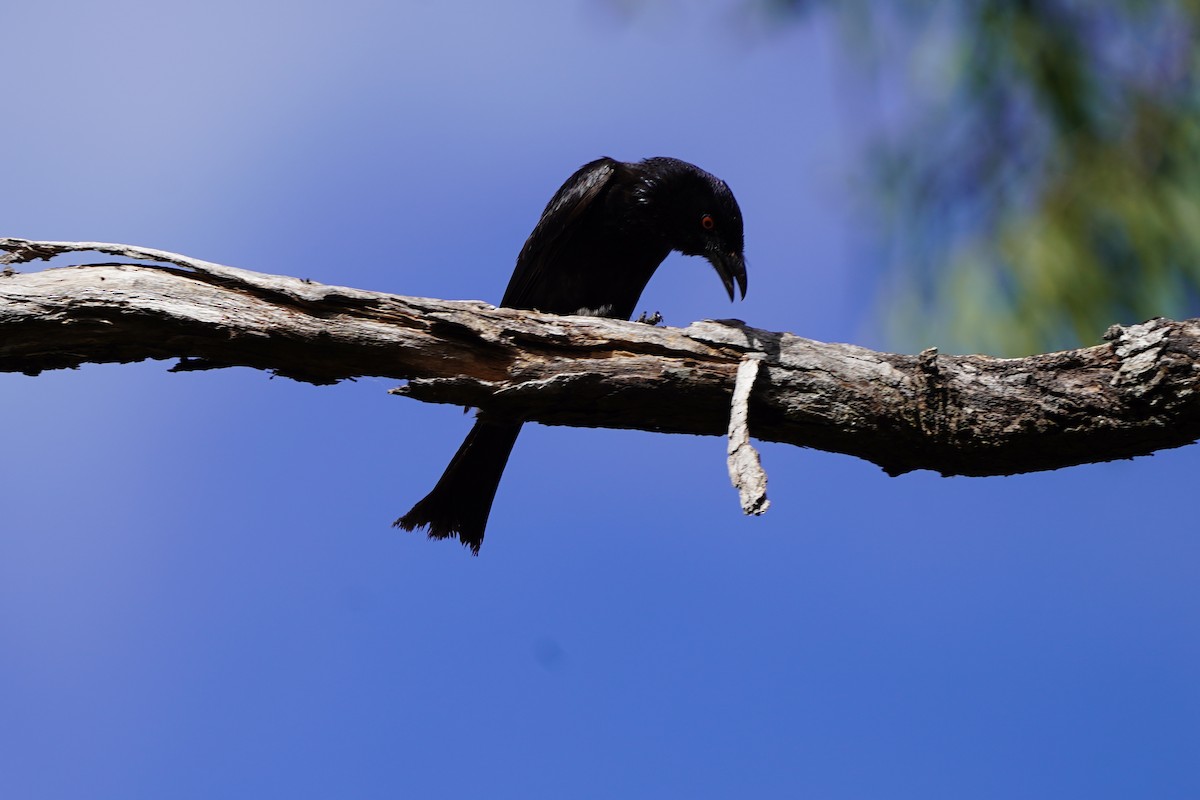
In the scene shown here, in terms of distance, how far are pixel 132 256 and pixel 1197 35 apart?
15.1ft

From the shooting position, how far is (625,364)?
3338 millimetres

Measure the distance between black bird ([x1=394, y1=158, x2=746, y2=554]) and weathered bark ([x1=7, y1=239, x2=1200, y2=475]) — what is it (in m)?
1.79

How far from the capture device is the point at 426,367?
3.31m

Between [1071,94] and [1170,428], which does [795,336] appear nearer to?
[1170,428]

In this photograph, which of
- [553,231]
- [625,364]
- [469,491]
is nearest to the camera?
[625,364]

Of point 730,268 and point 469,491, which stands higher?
point 730,268

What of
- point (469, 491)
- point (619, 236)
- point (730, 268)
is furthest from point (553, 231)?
point (469, 491)

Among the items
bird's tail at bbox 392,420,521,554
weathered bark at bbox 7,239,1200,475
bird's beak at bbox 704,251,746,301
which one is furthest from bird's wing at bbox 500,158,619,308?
weathered bark at bbox 7,239,1200,475

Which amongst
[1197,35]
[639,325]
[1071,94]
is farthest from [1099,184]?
[639,325]

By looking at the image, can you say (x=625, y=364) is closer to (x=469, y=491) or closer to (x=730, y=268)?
(x=469, y=491)

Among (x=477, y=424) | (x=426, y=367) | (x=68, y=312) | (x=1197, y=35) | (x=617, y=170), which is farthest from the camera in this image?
(x=617, y=170)

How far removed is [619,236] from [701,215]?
42 centimetres

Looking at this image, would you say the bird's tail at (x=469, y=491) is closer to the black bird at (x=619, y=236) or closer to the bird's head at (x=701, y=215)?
the black bird at (x=619, y=236)

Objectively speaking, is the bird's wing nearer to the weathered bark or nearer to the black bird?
the black bird
